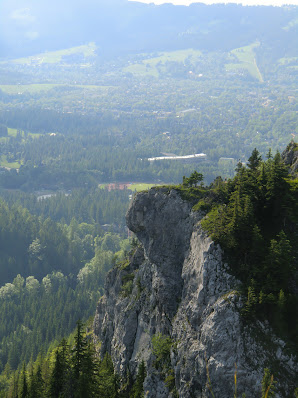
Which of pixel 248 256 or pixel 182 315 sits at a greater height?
pixel 248 256

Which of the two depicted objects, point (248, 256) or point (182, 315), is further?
point (182, 315)

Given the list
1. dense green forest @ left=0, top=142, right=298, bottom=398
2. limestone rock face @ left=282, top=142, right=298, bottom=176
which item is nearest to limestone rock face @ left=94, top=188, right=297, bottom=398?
dense green forest @ left=0, top=142, right=298, bottom=398

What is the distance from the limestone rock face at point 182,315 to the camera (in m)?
39.0

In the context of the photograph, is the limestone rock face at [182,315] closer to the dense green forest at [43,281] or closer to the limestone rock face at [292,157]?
the limestone rock face at [292,157]

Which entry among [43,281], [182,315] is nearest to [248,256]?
[182,315]

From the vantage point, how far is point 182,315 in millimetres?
47969

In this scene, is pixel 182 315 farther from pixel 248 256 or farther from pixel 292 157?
pixel 292 157

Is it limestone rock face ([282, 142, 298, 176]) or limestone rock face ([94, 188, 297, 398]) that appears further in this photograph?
limestone rock face ([282, 142, 298, 176])

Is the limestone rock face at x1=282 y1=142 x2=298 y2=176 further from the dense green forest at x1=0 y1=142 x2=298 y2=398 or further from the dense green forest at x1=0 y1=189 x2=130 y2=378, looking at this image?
the dense green forest at x1=0 y1=189 x2=130 y2=378

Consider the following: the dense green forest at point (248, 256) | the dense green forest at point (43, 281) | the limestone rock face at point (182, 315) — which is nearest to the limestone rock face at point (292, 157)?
the dense green forest at point (248, 256)

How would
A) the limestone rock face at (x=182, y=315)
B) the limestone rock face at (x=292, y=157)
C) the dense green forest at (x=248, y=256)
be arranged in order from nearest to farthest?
the limestone rock face at (x=182, y=315)
the dense green forest at (x=248, y=256)
the limestone rock face at (x=292, y=157)

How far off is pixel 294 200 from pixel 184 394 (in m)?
21.9

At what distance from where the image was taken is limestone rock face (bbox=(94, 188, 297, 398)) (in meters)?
39.0

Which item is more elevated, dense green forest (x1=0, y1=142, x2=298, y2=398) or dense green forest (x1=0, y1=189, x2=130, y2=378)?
dense green forest (x1=0, y1=142, x2=298, y2=398)
